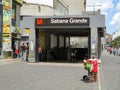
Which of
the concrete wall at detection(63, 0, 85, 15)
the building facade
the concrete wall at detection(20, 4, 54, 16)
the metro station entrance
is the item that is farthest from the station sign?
the concrete wall at detection(63, 0, 85, 15)

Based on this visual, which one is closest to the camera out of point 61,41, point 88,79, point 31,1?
point 88,79

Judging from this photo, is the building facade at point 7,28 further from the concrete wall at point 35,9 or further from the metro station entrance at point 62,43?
the concrete wall at point 35,9

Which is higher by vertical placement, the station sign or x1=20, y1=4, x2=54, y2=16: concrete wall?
x1=20, y1=4, x2=54, y2=16: concrete wall

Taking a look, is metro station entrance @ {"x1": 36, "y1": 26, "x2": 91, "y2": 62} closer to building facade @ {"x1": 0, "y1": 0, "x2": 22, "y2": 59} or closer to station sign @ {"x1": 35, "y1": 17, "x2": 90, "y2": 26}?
station sign @ {"x1": 35, "y1": 17, "x2": 90, "y2": 26}

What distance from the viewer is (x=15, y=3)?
45.7 m

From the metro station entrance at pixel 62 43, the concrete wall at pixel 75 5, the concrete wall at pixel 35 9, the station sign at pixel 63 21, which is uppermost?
the concrete wall at pixel 75 5

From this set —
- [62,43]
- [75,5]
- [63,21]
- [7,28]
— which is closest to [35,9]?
[62,43]

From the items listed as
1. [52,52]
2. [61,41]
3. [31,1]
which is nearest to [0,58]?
[52,52]

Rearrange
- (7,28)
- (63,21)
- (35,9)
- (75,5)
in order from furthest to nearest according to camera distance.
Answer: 1. (75,5)
2. (35,9)
3. (7,28)
4. (63,21)

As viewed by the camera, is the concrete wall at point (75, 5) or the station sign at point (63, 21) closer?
the station sign at point (63, 21)

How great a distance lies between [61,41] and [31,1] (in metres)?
23.0

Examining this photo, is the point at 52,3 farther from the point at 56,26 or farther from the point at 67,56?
the point at 56,26

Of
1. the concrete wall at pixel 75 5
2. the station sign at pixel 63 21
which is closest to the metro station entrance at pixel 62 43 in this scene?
the station sign at pixel 63 21

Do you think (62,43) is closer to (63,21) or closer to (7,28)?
(7,28)
